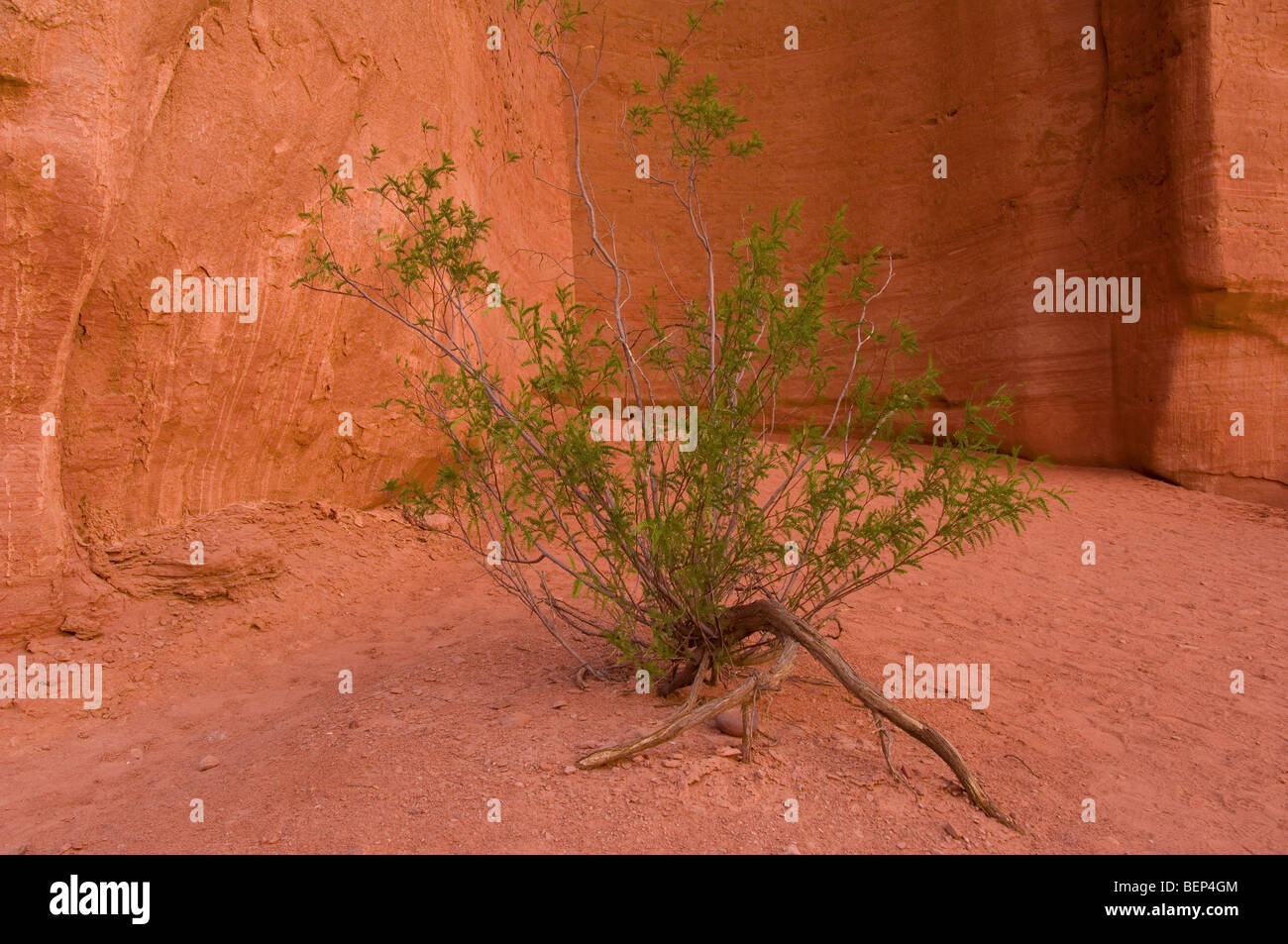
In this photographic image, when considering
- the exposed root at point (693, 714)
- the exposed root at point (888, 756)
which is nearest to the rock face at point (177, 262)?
the exposed root at point (693, 714)

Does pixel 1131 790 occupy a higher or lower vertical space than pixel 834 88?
lower

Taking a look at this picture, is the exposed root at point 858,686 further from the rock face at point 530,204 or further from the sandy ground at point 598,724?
the rock face at point 530,204

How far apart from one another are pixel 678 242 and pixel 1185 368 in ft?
17.6

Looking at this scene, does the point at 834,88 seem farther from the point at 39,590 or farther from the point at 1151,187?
the point at 39,590

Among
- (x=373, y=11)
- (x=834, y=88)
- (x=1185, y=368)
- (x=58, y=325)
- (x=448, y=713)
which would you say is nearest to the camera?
(x=448, y=713)

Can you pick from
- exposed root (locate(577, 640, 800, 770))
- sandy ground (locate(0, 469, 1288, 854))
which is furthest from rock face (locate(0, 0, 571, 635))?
exposed root (locate(577, 640, 800, 770))

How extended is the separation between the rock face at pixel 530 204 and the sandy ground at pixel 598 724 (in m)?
0.76

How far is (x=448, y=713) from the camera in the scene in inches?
149

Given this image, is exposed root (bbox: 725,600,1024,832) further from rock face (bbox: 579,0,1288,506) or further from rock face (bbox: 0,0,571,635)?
rock face (bbox: 579,0,1288,506)

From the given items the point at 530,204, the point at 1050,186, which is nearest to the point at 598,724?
the point at 530,204

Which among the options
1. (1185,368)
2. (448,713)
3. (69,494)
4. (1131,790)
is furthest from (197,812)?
(1185,368)

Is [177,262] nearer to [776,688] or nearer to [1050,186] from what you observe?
[776,688]

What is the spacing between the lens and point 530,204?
9.14 meters

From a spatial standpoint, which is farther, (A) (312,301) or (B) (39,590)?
(A) (312,301)
